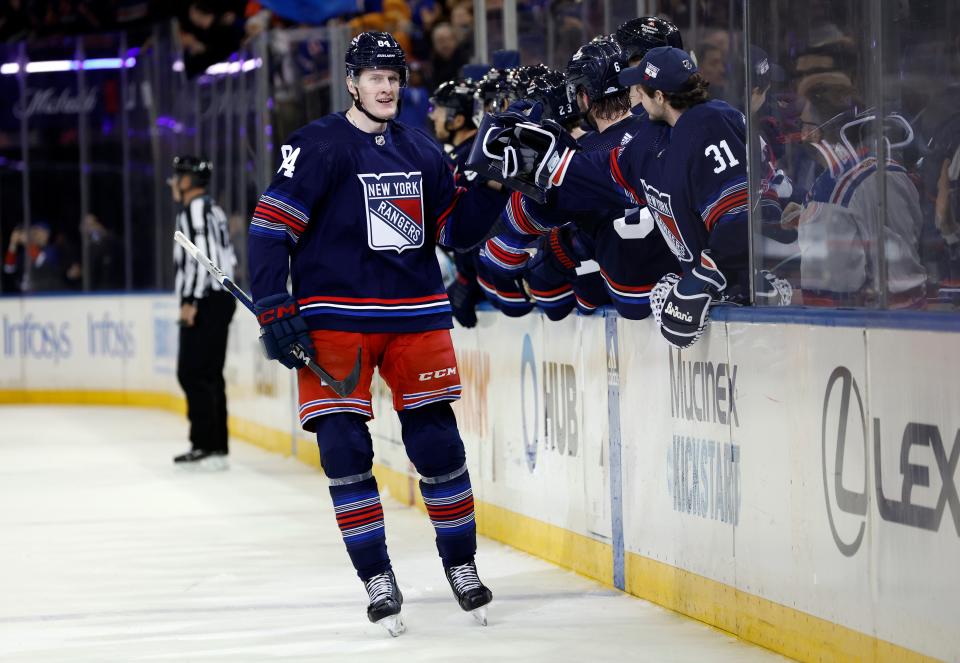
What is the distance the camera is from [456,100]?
21.0 ft

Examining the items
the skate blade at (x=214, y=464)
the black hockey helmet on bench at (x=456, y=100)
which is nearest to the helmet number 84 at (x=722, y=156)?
the black hockey helmet on bench at (x=456, y=100)

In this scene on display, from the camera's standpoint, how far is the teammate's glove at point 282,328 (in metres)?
4.63

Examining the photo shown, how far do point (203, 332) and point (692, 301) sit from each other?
534cm

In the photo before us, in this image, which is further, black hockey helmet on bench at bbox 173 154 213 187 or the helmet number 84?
black hockey helmet on bench at bbox 173 154 213 187

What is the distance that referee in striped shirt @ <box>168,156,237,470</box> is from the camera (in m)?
9.26

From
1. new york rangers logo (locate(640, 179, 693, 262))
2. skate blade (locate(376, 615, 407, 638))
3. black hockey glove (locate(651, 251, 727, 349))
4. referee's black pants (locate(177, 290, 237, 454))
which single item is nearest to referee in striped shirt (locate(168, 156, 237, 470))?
referee's black pants (locate(177, 290, 237, 454))

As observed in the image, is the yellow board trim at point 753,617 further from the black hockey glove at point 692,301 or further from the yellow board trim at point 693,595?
the black hockey glove at point 692,301

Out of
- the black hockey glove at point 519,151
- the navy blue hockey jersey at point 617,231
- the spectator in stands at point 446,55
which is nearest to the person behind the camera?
the black hockey glove at point 519,151

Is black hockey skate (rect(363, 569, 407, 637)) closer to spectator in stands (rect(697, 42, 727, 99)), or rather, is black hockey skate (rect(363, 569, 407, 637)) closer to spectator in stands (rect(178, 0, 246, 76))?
spectator in stands (rect(697, 42, 727, 99))

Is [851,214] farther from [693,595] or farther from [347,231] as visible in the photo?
[347,231]

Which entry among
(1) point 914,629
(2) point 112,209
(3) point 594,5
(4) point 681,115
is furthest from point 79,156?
(1) point 914,629

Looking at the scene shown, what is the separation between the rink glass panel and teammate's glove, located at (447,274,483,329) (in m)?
2.36

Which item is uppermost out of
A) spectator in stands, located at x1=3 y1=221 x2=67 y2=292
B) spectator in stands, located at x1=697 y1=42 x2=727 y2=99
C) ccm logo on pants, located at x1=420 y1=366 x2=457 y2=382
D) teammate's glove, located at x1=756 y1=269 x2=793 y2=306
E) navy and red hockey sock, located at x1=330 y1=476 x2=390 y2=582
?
spectator in stands, located at x1=697 y1=42 x2=727 y2=99

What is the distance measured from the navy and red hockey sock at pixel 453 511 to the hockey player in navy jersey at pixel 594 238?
0.77m
